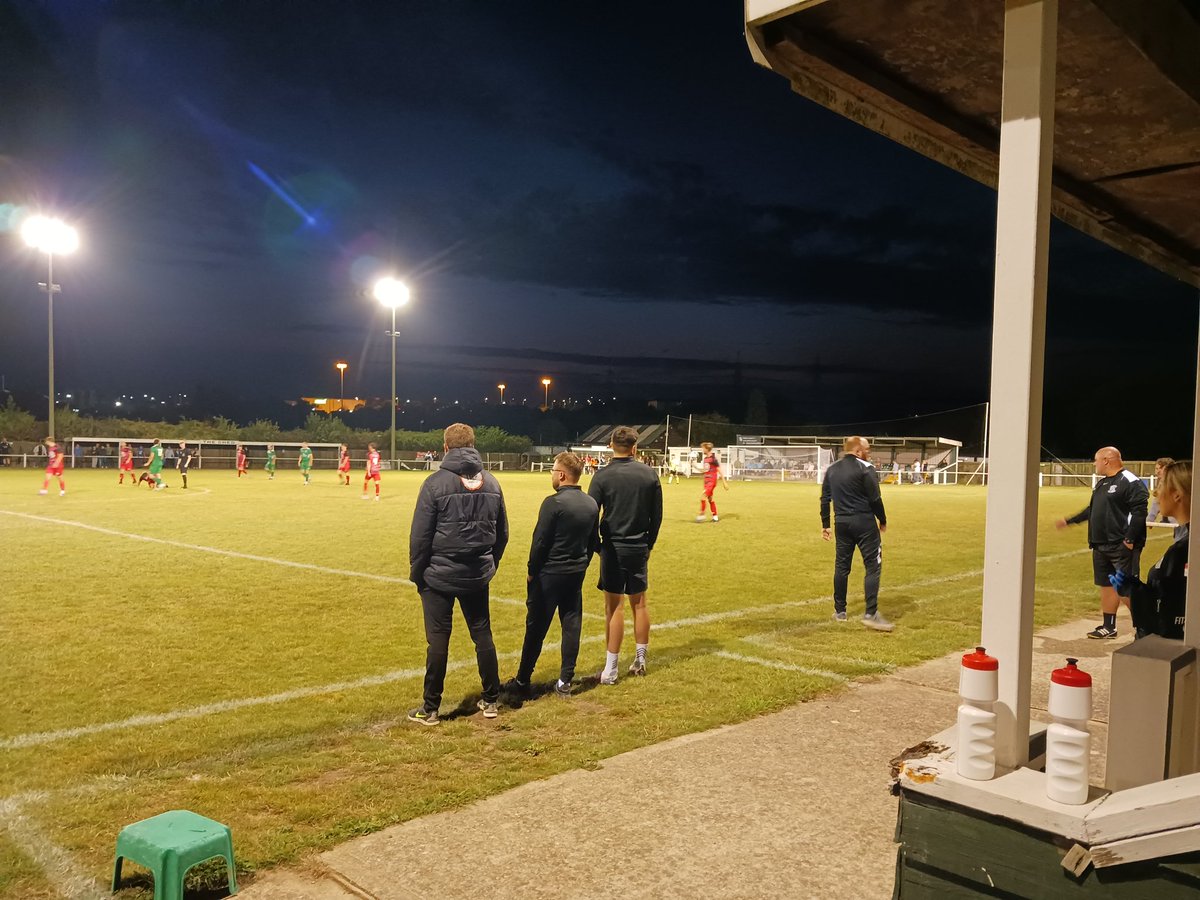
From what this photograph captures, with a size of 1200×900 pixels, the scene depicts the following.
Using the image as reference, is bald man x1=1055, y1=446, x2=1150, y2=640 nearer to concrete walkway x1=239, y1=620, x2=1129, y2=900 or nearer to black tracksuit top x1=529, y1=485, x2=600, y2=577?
concrete walkway x1=239, y1=620, x2=1129, y2=900

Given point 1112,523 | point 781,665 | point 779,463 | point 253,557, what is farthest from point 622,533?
point 779,463

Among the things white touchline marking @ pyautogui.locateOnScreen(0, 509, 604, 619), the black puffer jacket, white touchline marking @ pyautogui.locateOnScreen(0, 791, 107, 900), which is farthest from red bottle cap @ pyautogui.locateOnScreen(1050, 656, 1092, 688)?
white touchline marking @ pyautogui.locateOnScreen(0, 509, 604, 619)

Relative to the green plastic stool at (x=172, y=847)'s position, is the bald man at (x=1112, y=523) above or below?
above

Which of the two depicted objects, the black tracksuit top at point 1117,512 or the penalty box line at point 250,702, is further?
the black tracksuit top at point 1117,512

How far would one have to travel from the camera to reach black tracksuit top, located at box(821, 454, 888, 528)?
9359 mm

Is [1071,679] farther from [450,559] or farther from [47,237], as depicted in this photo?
[47,237]

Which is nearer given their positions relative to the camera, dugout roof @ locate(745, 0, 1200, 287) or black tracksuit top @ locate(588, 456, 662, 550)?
dugout roof @ locate(745, 0, 1200, 287)

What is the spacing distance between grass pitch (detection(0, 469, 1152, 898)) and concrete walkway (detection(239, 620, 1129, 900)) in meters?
0.28

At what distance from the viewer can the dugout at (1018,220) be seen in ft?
7.43

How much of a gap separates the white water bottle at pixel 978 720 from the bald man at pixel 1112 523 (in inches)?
268

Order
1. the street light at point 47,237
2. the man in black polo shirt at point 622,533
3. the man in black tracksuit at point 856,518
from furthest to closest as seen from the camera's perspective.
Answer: the street light at point 47,237
the man in black tracksuit at point 856,518
the man in black polo shirt at point 622,533

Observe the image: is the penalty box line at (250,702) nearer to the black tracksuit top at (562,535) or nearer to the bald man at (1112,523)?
the black tracksuit top at (562,535)

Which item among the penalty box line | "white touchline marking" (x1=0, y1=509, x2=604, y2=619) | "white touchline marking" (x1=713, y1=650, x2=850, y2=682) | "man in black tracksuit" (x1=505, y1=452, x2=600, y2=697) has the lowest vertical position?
"white touchline marking" (x1=0, y1=509, x2=604, y2=619)

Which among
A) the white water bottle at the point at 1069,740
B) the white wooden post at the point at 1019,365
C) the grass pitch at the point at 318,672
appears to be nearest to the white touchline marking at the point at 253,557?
the grass pitch at the point at 318,672
